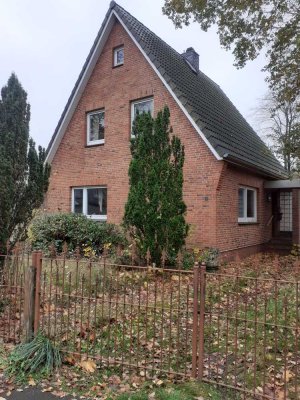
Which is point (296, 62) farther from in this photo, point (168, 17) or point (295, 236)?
point (295, 236)

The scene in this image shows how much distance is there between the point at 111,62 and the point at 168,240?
27.6 feet

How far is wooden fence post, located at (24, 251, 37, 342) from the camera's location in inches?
174

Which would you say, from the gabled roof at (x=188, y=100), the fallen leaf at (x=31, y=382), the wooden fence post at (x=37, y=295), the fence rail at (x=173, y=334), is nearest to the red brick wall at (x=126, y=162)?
the gabled roof at (x=188, y=100)

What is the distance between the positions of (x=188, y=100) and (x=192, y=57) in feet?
19.5

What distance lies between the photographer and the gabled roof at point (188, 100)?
1074 centimetres

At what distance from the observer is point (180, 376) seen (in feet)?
12.4

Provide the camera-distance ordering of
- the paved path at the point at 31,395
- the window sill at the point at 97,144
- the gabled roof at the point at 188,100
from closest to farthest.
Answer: the paved path at the point at 31,395 < the gabled roof at the point at 188,100 < the window sill at the point at 97,144

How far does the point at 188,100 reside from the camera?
36.9 feet

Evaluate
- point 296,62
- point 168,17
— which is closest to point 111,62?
point 168,17

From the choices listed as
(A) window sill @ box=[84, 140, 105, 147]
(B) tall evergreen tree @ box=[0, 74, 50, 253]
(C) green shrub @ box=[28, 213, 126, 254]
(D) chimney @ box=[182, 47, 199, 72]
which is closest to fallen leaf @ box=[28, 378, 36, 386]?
(B) tall evergreen tree @ box=[0, 74, 50, 253]

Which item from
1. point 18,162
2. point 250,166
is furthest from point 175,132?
point 18,162

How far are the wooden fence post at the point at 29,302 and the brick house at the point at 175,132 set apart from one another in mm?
6616

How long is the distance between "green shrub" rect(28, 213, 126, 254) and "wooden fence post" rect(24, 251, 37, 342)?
632cm

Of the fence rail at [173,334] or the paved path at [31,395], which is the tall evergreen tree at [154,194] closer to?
the fence rail at [173,334]
